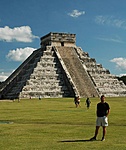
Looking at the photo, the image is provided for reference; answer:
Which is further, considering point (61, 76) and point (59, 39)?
point (59, 39)

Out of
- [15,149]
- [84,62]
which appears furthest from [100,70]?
[15,149]

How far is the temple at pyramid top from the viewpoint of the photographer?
2630 inches

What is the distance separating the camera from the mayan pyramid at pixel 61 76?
57000mm

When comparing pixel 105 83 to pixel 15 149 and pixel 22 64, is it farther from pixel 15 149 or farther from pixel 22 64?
pixel 15 149

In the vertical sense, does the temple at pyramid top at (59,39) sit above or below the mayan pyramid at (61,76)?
above

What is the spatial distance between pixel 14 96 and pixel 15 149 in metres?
46.7

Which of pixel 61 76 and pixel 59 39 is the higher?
pixel 59 39

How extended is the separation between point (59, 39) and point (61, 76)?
10283mm

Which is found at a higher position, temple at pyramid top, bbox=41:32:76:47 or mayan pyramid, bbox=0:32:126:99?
temple at pyramid top, bbox=41:32:76:47

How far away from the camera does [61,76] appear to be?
60.6 metres

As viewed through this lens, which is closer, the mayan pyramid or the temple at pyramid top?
the mayan pyramid

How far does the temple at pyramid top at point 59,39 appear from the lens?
219ft

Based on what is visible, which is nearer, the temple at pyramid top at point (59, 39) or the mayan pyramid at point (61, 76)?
the mayan pyramid at point (61, 76)

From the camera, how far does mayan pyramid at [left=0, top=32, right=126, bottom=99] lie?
187 feet
